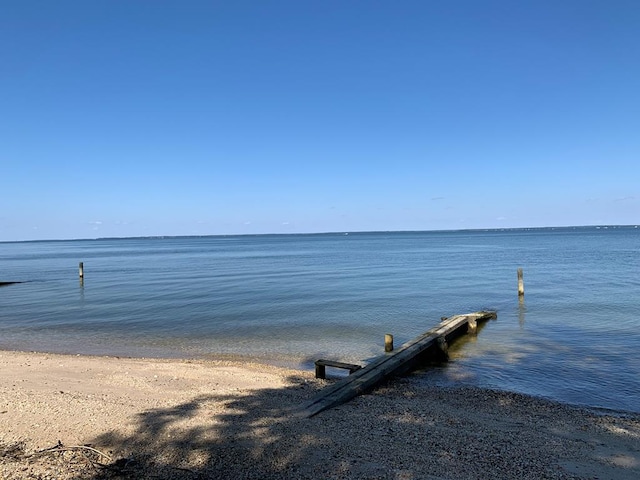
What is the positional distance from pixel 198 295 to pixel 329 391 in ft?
68.7

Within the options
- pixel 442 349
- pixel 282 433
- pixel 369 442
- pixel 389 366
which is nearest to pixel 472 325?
pixel 442 349

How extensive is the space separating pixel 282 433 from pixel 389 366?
486cm

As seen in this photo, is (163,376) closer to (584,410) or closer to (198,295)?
(584,410)

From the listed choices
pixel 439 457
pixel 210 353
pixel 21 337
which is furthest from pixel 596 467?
pixel 21 337

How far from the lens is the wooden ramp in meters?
8.44

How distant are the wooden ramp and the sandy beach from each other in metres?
0.24

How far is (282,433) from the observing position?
6875mm

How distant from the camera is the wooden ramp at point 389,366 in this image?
8.44 meters

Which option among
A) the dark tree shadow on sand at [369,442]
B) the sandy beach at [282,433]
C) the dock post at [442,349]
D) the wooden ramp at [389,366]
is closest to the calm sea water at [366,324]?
the dock post at [442,349]

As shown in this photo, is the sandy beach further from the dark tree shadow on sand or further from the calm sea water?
the calm sea water

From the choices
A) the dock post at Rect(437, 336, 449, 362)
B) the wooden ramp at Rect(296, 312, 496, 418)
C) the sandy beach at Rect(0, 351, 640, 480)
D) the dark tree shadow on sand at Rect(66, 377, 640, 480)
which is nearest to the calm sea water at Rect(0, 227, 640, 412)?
the dock post at Rect(437, 336, 449, 362)

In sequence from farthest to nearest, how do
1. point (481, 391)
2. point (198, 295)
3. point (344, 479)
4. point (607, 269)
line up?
point (607, 269), point (198, 295), point (481, 391), point (344, 479)

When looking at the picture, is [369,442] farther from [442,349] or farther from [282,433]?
[442,349]

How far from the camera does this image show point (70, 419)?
7461 millimetres
